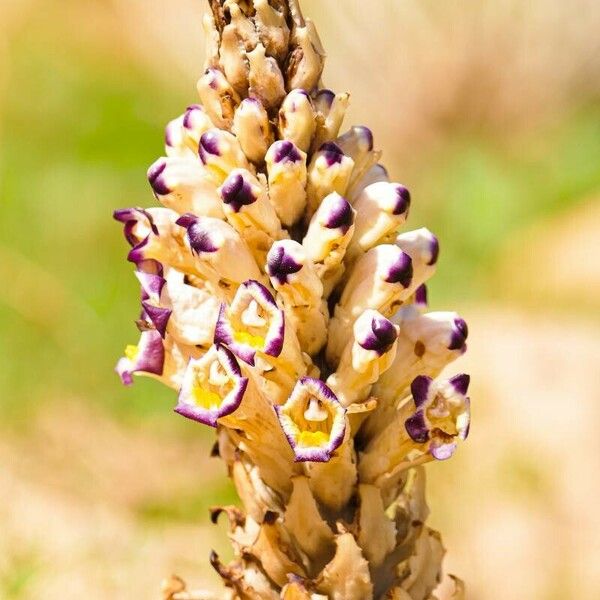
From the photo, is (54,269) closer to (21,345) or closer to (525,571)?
Answer: (21,345)

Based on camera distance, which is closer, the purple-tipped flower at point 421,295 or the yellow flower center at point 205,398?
the yellow flower center at point 205,398

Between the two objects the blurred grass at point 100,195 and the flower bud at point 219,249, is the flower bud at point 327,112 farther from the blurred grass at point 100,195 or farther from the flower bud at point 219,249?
the blurred grass at point 100,195

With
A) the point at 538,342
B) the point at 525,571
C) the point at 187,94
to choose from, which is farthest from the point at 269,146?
the point at 187,94

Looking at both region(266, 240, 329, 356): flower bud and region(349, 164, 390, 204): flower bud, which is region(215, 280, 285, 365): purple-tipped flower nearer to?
region(266, 240, 329, 356): flower bud

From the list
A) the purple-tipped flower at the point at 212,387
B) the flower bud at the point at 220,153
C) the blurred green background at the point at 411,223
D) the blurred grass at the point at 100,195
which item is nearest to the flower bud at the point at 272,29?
the flower bud at the point at 220,153

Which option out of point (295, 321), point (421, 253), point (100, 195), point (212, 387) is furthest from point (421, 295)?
point (100, 195)

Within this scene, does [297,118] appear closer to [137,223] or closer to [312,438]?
[137,223]

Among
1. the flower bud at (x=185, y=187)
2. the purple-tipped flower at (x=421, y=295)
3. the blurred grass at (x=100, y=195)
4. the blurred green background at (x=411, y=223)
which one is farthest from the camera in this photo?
the blurred grass at (x=100, y=195)
